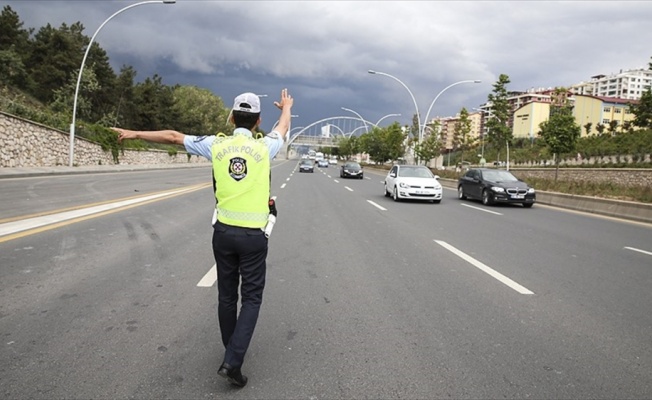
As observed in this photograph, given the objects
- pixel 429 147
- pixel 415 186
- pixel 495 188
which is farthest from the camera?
pixel 429 147

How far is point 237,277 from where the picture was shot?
321cm

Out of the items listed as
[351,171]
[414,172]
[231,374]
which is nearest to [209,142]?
[231,374]

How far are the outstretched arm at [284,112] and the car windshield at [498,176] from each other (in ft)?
53.5

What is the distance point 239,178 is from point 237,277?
0.68 metres

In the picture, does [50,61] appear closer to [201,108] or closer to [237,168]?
[201,108]

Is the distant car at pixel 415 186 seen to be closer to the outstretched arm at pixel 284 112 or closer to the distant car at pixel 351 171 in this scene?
the outstretched arm at pixel 284 112

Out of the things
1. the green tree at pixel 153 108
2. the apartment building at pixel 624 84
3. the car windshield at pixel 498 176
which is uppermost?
the apartment building at pixel 624 84

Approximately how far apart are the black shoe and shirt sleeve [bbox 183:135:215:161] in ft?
4.44

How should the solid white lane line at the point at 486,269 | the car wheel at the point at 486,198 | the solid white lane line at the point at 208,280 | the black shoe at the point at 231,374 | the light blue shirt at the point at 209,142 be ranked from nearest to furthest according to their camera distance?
1. the black shoe at the point at 231,374
2. the light blue shirt at the point at 209,142
3. the solid white lane line at the point at 208,280
4. the solid white lane line at the point at 486,269
5. the car wheel at the point at 486,198

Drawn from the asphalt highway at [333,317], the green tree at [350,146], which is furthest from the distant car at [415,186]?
the green tree at [350,146]

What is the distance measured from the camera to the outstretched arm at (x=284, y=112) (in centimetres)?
353

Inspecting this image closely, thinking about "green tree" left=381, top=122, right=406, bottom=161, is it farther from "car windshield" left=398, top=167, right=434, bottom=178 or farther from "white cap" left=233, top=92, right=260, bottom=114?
"white cap" left=233, top=92, right=260, bottom=114

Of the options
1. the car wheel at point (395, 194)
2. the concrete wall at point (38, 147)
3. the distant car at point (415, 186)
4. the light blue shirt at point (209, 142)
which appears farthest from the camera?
the concrete wall at point (38, 147)

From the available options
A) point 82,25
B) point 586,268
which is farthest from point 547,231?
point 82,25
